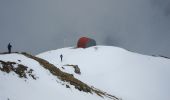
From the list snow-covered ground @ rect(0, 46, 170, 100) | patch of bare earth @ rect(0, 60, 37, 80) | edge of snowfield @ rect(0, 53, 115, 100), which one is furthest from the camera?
patch of bare earth @ rect(0, 60, 37, 80)

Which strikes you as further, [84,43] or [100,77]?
[84,43]

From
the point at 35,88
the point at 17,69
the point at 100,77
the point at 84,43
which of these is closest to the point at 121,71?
the point at 100,77

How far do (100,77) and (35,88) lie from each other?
3858cm

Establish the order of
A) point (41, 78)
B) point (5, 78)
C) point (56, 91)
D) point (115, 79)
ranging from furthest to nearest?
point (115, 79) < point (41, 78) < point (56, 91) < point (5, 78)

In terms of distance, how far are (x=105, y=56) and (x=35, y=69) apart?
53.8 meters

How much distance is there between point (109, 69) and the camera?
7038 centimetres

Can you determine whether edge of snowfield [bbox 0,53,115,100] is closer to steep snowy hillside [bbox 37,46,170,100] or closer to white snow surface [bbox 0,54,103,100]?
white snow surface [bbox 0,54,103,100]

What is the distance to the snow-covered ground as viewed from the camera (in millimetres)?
24359

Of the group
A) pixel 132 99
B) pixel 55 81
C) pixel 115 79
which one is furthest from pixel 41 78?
pixel 115 79

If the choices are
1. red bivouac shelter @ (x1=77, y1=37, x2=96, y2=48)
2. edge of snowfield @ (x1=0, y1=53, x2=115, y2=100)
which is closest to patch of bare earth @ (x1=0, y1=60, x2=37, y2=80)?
edge of snowfield @ (x1=0, y1=53, x2=115, y2=100)

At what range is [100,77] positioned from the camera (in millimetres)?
62844

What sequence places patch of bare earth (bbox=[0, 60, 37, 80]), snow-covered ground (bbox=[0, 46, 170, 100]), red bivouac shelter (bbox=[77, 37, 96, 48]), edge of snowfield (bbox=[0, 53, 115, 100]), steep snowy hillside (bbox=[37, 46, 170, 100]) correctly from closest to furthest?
1. edge of snowfield (bbox=[0, 53, 115, 100])
2. snow-covered ground (bbox=[0, 46, 170, 100])
3. patch of bare earth (bbox=[0, 60, 37, 80])
4. steep snowy hillside (bbox=[37, 46, 170, 100])
5. red bivouac shelter (bbox=[77, 37, 96, 48])

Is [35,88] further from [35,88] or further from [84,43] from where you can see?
[84,43]

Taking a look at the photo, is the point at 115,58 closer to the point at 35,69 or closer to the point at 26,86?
the point at 35,69
